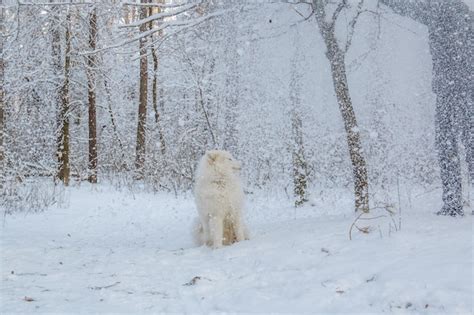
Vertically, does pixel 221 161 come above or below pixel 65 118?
below

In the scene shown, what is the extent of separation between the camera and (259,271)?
159 inches

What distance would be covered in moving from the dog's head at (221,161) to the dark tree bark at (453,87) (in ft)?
8.08

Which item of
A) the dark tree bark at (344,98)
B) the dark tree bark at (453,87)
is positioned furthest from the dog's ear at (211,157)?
the dark tree bark at (453,87)

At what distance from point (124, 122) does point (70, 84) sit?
3.08 metres

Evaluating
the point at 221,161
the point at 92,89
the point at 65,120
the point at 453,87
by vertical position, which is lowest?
the point at 221,161

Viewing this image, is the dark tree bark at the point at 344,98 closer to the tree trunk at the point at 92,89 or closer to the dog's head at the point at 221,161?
the dog's head at the point at 221,161

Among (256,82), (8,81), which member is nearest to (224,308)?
(256,82)

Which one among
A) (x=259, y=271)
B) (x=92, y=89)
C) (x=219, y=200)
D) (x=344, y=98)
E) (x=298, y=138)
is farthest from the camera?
(x=92, y=89)

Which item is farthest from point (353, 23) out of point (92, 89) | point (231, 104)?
point (92, 89)

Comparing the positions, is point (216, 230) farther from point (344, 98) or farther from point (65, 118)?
point (65, 118)

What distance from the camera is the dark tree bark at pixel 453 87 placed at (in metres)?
5.46

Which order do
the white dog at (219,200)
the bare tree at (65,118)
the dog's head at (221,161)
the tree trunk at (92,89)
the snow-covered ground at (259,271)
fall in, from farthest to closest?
1. the tree trunk at (92,89)
2. the bare tree at (65,118)
3. the dog's head at (221,161)
4. the white dog at (219,200)
5. the snow-covered ground at (259,271)

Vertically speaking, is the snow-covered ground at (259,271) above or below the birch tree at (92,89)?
below

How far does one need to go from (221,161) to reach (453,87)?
2866 mm
